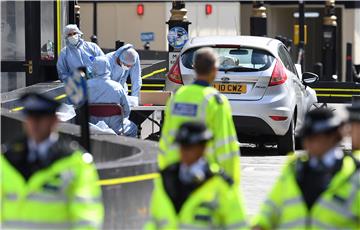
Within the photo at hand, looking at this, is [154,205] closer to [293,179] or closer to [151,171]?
[293,179]

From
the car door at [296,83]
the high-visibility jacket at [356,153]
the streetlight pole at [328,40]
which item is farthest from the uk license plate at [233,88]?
the streetlight pole at [328,40]

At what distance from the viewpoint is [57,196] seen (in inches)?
206

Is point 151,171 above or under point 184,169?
under

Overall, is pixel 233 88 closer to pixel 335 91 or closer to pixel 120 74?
pixel 120 74

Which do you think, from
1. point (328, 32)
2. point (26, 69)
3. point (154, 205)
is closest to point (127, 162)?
point (154, 205)

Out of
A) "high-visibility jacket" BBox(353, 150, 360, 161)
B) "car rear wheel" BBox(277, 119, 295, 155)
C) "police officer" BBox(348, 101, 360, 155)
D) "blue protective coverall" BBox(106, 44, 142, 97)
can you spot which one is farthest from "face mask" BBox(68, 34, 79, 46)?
"police officer" BBox(348, 101, 360, 155)

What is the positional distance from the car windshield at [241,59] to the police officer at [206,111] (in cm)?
712

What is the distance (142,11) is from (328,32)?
11816 mm

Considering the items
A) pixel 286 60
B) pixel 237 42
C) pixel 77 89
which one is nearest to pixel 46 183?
pixel 77 89

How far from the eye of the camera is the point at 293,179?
17.4ft

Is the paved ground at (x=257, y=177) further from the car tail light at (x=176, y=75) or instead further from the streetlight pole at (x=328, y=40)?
the streetlight pole at (x=328, y=40)

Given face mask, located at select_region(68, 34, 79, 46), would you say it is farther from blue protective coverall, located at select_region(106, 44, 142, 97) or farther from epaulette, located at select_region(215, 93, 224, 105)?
epaulette, located at select_region(215, 93, 224, 105)

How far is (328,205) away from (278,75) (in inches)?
371

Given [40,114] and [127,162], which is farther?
[127,162]
